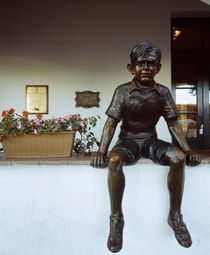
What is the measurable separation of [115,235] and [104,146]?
0.58 metres

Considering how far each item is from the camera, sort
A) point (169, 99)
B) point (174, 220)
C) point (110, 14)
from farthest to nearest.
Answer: point (110, 14)
point (169, 99)
point (174, 220)

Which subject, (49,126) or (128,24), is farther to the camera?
(128,24)

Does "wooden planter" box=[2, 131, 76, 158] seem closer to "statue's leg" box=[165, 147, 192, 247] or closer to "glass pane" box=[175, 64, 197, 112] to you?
"statue's leg" box=[165, 147, 192, 247]

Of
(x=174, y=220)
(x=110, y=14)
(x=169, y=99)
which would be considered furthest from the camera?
(x=110, y=14)

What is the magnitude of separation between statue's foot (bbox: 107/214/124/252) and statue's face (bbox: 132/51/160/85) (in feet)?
3.06

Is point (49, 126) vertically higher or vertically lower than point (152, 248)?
higher

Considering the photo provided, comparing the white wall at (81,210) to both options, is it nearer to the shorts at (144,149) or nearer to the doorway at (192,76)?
the shorts at (144,149)

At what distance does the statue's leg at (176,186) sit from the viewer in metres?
1.60

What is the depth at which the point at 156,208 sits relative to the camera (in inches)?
73.5

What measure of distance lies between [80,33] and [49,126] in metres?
3.02

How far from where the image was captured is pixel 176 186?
5.36ft

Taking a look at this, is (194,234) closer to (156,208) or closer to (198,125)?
(156,208)

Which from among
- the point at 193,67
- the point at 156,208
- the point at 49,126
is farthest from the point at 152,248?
the point at 193,67

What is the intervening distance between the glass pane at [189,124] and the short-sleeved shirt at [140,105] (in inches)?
113
